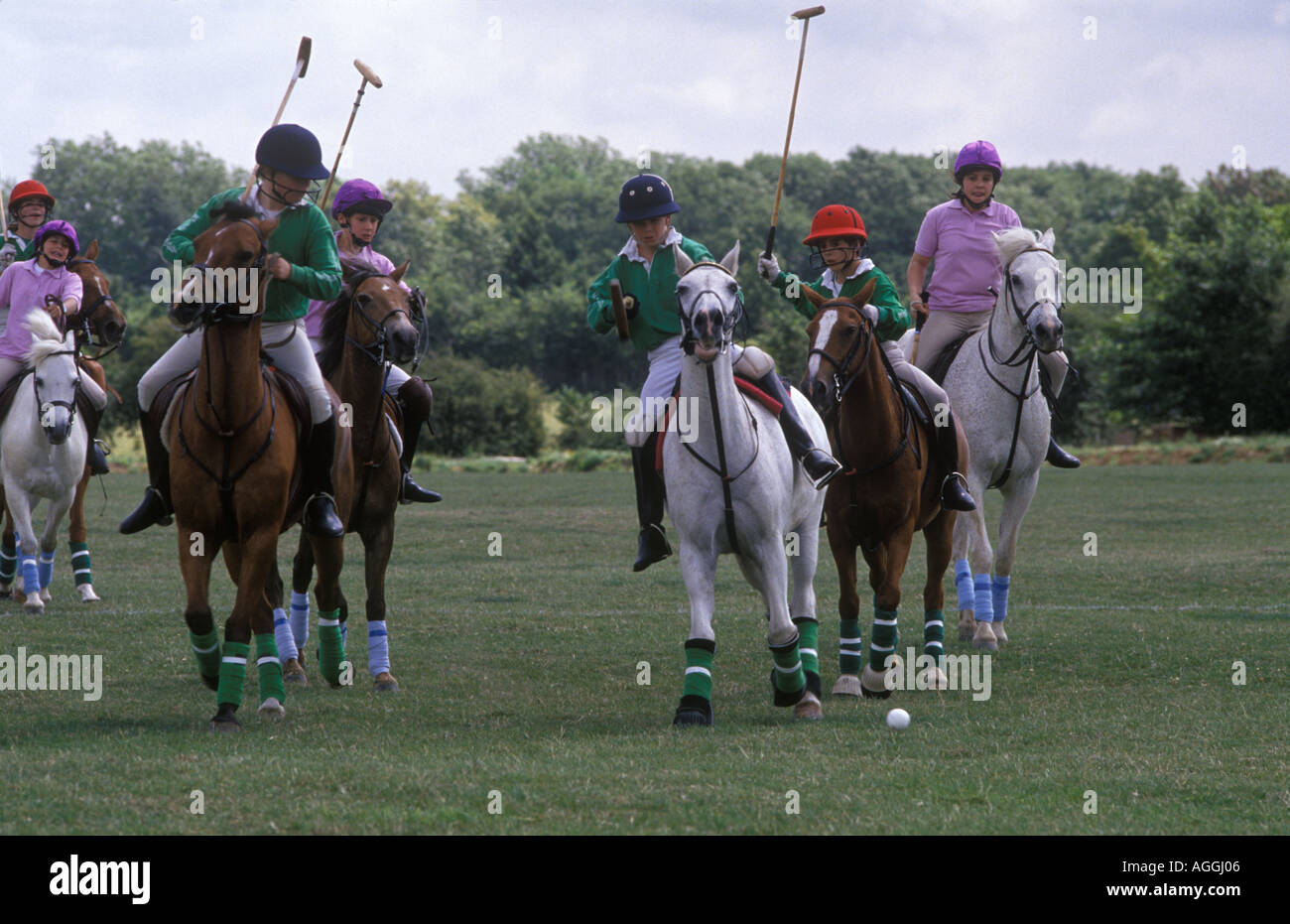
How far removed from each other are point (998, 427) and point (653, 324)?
3758 millimetres

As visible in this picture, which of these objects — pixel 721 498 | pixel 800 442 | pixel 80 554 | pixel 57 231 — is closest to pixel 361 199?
pixel 800 442

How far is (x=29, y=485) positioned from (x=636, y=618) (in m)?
5.50

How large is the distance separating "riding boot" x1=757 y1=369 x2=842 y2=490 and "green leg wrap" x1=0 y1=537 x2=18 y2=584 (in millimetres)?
8605

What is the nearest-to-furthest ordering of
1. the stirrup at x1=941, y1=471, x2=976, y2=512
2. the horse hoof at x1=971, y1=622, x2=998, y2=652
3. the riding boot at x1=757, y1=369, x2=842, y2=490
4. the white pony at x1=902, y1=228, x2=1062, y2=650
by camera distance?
the riding boot at x1=757, y1=369, x2=842, y2=490, the stirrup at x1=941, y1=471, x2=976, y2=512, the white pony at x1=902, y1=228, x2=1062, y2=650, the horse hoof at x1=971, y1=622, x2=998, y2=652

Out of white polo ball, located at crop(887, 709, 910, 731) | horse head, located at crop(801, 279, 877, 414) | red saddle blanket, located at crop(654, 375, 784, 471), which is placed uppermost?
horse head, located at crop(801, 279, 877, 414)

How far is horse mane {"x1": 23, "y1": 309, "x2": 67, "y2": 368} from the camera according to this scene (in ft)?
42.6

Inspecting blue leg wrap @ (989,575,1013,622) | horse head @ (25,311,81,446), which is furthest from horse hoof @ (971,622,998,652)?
horse head @ (25,311,81,446)

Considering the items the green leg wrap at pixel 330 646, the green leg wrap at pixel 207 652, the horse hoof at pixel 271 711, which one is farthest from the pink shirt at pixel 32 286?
the horse hoof at pixel 271 711

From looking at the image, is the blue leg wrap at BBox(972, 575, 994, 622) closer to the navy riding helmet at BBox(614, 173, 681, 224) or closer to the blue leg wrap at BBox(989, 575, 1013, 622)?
the blue leg wrap at BBox(989, 575, 1013, 622)

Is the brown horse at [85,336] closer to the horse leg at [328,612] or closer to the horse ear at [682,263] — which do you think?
the horse leg at [328,612]

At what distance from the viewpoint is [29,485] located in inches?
549

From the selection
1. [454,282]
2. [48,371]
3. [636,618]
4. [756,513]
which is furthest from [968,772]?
[454,282]

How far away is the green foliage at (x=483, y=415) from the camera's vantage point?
51.2 metres

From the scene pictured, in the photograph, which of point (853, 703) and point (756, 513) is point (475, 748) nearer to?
point (756, 513)
